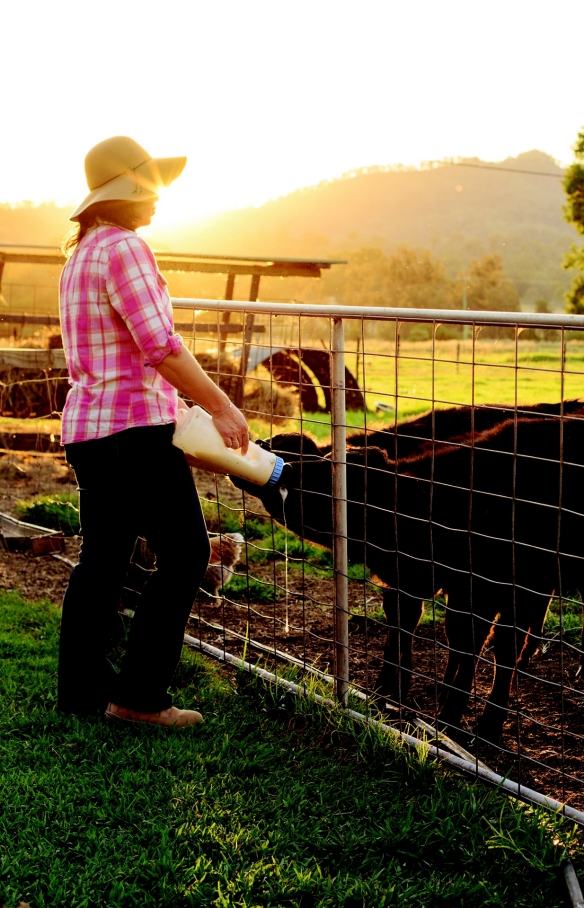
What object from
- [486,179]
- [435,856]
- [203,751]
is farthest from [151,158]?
[486,179]

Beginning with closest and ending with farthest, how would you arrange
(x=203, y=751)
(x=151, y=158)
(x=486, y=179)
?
(x=151, y=158)
(x=203, y=751)
(x=486, y=179)

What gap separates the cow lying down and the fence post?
10 centimetres

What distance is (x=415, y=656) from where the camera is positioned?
4664 millimetres

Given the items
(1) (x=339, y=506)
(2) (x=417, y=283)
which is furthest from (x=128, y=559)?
(2) (x=417, y=283)

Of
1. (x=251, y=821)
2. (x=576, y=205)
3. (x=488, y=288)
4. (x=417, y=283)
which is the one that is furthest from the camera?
(x=417, y=283)

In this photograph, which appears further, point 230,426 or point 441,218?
point 441,218

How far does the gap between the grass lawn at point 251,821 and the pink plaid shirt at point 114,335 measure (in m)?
1.21

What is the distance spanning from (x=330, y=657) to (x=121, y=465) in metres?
1.92

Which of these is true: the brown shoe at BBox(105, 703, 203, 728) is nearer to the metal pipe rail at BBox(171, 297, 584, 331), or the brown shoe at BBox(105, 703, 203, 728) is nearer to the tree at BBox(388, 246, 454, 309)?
the metal pipe rail at BBox(171, 297, 584, 331)

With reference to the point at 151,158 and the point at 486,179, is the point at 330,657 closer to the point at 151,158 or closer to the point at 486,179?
the point at 151,158

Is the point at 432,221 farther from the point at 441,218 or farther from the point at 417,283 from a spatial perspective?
the point at 417,283

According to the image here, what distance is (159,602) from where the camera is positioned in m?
3.30

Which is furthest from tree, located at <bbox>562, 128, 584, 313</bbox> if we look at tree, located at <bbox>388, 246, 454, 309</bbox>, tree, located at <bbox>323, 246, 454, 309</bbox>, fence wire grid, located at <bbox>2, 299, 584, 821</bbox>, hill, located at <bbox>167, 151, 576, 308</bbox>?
hill, located at <bbox>167, 151, 576, 308</bbox>

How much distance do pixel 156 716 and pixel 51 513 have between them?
3.49 meters
